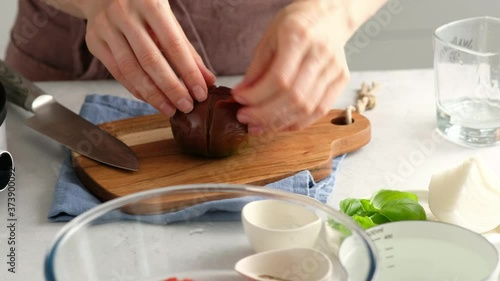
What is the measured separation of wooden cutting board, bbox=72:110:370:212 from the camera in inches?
45.4

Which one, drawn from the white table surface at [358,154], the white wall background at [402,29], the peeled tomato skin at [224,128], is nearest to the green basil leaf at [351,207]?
the white table surface at [358,154]

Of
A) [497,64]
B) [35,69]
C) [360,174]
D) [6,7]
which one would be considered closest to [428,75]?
[497,64]

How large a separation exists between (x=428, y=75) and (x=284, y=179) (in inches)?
19.8

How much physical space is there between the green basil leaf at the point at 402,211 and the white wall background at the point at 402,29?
4.92 ft

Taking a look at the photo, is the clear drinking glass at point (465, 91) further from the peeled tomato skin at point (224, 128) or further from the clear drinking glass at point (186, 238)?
the clear drinking glass at point (186, 238)

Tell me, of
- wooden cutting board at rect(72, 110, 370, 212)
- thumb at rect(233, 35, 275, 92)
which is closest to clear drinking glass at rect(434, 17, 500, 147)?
wooden cutting board at rect(72, 110, 370, 212)

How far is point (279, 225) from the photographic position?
0.82m

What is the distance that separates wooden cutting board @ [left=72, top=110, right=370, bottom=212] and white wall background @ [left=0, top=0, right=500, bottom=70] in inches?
44.8

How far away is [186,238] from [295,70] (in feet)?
1.13

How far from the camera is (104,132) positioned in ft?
4.04

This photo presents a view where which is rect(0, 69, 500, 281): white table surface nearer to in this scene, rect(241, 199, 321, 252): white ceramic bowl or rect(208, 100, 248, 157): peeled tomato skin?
rect(208, 100, 248, 157): peeled tomato skin

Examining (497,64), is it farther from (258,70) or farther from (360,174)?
(258,70)

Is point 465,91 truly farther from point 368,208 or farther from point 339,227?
point 339,227

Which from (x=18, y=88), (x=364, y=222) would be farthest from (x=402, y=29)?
(x=364, y=222)
